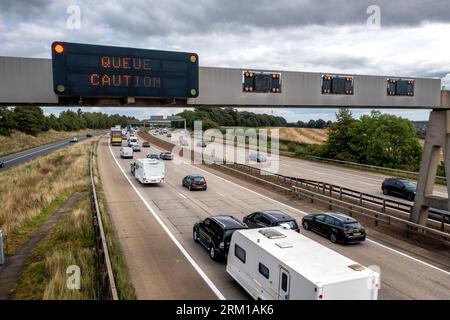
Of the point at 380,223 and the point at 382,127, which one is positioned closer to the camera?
the point at 380,223

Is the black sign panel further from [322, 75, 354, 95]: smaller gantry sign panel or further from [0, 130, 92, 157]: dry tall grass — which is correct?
[0, 130, 92, 157]: dry tall grass

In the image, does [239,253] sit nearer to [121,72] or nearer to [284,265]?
[284,265]

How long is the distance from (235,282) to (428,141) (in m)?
13.0

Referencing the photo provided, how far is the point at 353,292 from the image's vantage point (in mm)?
9227

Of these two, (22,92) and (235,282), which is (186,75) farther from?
(235,282)

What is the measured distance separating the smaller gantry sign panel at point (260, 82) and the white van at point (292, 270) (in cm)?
A: 619

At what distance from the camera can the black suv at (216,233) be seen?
575 inches

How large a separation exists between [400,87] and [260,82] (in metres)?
7.41

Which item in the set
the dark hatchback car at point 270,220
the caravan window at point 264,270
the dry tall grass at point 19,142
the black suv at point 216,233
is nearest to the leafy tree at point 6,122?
the dry tall grass at point 19,142

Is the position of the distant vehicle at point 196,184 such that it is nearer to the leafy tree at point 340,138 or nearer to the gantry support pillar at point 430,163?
the gantry support pillar at point 430,163

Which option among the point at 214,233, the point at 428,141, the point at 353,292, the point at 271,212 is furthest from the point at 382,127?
the point at 353,292

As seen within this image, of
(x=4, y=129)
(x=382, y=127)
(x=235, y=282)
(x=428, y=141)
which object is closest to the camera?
(x=235, y=282)

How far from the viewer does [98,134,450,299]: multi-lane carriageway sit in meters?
12.4

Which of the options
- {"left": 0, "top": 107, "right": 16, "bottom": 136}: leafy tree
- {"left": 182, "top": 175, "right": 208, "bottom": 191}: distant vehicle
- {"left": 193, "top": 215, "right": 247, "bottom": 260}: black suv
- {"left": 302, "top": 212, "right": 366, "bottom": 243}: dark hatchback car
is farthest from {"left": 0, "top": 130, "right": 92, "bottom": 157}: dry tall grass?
{"left": 302, "top": 212, "right": 366, "bottom": 243}: dark hatchback car
